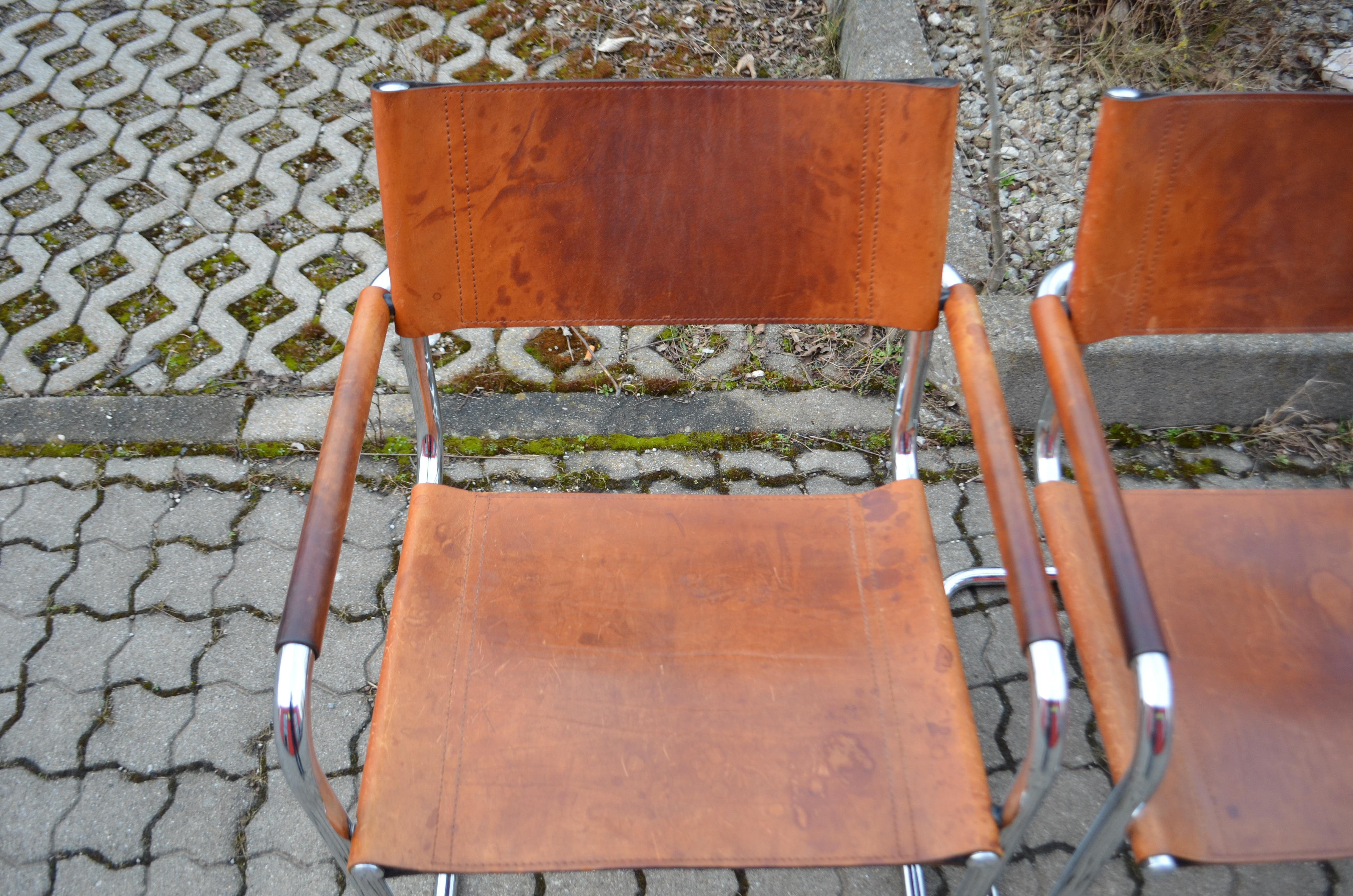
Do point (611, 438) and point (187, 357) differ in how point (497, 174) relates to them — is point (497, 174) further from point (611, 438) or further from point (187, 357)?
point (187, 357)

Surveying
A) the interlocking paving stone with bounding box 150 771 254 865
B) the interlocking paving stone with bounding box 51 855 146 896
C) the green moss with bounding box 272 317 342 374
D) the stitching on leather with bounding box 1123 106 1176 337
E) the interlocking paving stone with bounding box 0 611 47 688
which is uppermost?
the stitching on leather with bounding box 1123 106 1176 337

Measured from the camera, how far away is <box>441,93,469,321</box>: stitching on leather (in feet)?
3.81

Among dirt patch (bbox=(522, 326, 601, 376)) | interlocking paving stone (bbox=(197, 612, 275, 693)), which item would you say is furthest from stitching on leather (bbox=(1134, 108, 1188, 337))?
interlocking paving stone (bbox=(197, 612, 275, 693))

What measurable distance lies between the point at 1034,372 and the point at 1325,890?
1.19 metres

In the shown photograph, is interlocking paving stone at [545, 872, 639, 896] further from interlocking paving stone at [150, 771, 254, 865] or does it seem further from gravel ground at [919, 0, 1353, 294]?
gravel ground at [919, 0, 1353, 294]

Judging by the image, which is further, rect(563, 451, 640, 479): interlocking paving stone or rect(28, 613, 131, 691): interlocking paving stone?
rect(563, 451, 640, 479): interlocking paving stone

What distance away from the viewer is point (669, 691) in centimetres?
117

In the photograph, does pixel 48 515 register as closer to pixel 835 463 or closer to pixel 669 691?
pixel 669 691

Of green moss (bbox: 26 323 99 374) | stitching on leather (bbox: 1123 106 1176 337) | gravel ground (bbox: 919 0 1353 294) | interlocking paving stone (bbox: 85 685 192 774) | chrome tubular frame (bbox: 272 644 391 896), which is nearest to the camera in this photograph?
chrome tubular frame (bbox: 272 644 391 896)

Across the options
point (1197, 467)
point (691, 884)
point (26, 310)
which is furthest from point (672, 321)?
point (26, 310)

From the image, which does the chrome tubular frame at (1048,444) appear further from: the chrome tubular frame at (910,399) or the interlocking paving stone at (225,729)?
the interlocking paving stone at (225,729)

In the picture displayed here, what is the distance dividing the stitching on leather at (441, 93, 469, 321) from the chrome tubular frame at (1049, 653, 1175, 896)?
99 cm

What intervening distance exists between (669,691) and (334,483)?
0.50m

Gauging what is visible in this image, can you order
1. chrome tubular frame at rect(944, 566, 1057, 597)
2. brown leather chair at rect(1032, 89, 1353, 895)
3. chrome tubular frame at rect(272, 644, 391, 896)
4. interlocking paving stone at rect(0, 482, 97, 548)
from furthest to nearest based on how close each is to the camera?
interlocking paving stone at rect(0, 482, 97, 548)
chrome tubular frame at rect(944, 566, 1057, 597)
brown leather chair at rect(1032, 89, 1353, 895)
chrome tubular frame at rect(272, 644, 391, 896)
